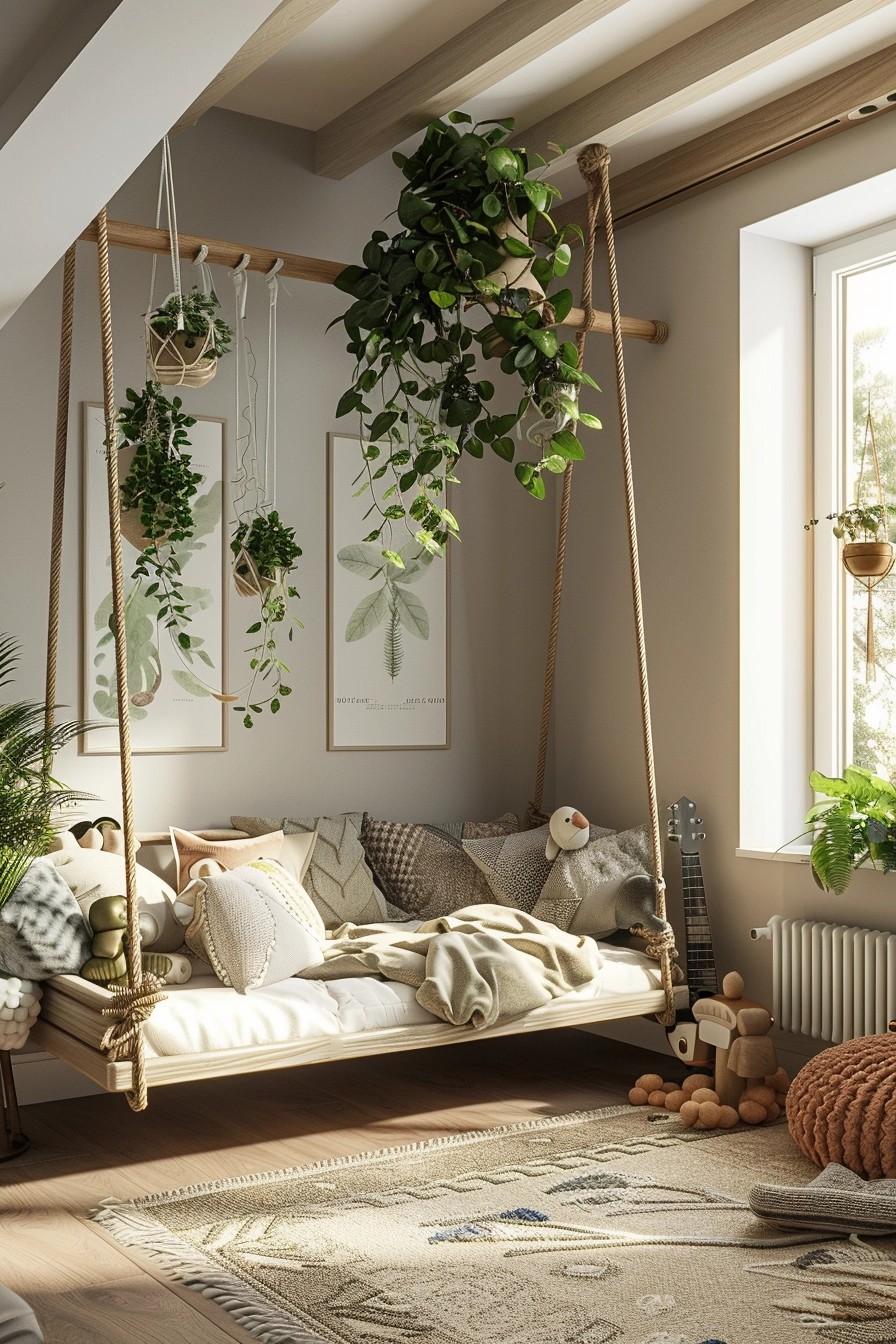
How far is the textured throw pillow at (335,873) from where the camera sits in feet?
13.0

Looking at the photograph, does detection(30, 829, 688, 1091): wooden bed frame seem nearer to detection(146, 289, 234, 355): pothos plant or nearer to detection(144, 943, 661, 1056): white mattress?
detection(144, 943, 661, 1056): white mattress

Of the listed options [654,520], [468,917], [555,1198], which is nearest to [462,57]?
[654,520]

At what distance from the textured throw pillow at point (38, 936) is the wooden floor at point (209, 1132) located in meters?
0.50

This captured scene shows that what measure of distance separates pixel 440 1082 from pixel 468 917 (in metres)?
0.59

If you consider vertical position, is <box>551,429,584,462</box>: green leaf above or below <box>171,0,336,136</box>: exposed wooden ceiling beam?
below

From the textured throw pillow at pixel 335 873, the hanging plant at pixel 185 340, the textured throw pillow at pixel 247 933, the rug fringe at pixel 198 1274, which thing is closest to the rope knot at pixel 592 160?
the hanging plant at pixel 185 340

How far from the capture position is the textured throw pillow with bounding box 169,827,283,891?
3.73m

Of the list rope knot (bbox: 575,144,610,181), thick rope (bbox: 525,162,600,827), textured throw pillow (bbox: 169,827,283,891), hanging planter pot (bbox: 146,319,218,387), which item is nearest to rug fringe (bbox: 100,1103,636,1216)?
textured throw pillow (bbox: 169,827,283,891)

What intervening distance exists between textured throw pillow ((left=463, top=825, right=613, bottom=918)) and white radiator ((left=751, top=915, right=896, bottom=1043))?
0.68 metres

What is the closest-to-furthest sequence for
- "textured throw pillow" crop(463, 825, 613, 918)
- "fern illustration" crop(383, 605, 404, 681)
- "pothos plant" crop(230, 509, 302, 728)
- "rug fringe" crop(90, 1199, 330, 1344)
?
1. "rug fringe" crop(90, 1199, 330, 1344)
2. "pothos plant" crop(230, 509, 302, 728)
3. "textured throw pillow" crop(463, 825, 613, 918)
4. "fern illustration" crop(383, 605, 404, 681)

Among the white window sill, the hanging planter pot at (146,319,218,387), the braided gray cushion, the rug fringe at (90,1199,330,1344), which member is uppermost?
the hanging planter pot at (146,319,218,387)

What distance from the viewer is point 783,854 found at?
3.91 metres

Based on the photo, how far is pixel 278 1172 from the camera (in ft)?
10.1

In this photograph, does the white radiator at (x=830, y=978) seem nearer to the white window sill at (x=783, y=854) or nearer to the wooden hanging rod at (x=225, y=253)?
the white window sill at (x=783, y=854)
